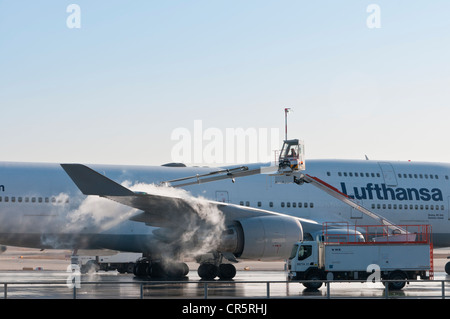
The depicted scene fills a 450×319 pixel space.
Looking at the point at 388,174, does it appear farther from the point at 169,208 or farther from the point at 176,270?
the point at 169,208

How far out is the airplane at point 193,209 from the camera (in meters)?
32.6

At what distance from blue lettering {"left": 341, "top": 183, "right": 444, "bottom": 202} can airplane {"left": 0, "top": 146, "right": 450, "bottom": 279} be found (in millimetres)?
50

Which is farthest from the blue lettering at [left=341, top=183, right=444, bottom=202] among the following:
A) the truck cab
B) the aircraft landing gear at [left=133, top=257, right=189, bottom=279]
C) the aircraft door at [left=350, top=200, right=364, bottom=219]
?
the truck cab

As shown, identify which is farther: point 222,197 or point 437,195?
point 437,195

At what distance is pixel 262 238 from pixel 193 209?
338 cm

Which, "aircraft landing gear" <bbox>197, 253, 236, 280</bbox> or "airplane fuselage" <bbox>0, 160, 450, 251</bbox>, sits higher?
"airplane fuselage" <bbox>0, 160, 450, 251</bbox>

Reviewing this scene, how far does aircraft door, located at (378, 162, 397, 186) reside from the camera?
39.5 meters

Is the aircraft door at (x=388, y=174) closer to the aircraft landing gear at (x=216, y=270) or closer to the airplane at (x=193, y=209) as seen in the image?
the airplane at (x=193, y=209)

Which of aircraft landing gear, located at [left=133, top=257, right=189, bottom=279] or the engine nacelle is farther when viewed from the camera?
→ aircraft landing gear, located at [left=133, top=257, right=189, bottom=279]

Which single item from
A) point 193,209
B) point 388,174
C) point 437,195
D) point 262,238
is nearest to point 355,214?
point 388,174

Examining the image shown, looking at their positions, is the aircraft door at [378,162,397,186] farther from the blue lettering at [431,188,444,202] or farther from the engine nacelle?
the engine nacelle

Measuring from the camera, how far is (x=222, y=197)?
36.8 metres

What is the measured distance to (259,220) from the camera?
32.8 metres
